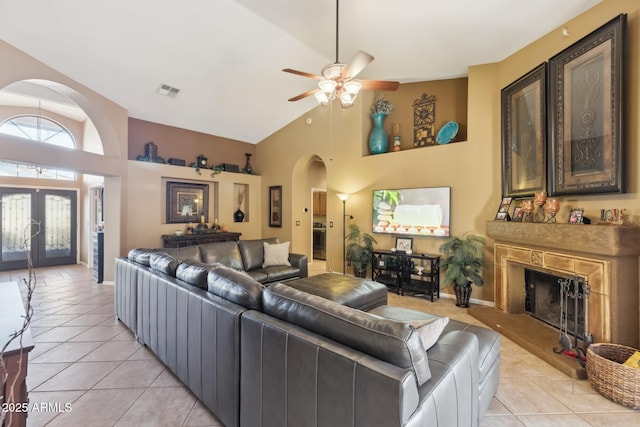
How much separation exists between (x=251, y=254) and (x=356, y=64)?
3176 millimetres

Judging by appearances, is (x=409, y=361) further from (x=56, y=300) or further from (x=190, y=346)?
(x=56, y=300)

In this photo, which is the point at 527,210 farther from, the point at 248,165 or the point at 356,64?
the point at 248,165

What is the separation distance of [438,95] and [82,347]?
239 inches

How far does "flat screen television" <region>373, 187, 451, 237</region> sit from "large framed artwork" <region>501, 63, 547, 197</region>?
37.1 inches

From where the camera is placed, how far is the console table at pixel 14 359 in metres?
1.08

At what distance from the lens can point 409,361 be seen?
45.3 inches

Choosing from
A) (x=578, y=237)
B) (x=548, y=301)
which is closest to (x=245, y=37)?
(x=578, y=237)

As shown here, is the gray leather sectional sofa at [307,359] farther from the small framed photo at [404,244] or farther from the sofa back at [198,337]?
the small framed photo at [404,244]

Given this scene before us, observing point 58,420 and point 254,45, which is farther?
point 254,45

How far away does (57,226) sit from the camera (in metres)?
7.12

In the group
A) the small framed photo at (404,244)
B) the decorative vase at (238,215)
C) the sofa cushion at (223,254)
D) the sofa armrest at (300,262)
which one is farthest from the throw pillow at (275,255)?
the decorative vase at (238,215)

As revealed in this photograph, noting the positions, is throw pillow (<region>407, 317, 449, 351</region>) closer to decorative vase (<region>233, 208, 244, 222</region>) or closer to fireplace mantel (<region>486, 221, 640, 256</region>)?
fireplace mantel (<region>486, 221, 640, 256</region>)

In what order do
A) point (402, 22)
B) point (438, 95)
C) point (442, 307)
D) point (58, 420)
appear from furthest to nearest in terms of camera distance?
1. point (438, 95)
2. point (442, 307)
3. point (402, 22)
4. point (58, 420)

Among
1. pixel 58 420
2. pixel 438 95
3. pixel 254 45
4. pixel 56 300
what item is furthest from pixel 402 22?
pixel 56 300
